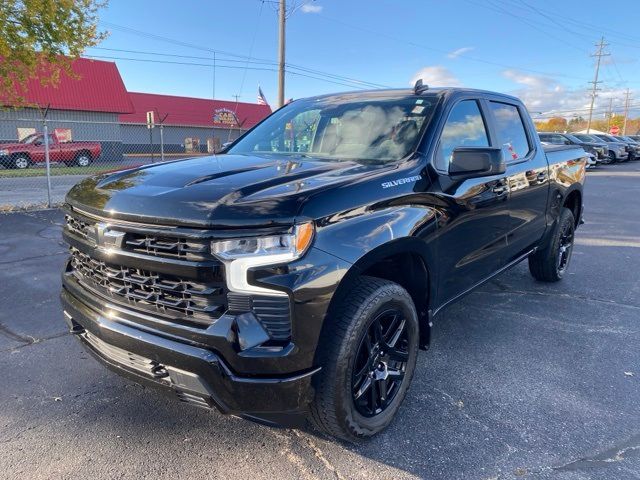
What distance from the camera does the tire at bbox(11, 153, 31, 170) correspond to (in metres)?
21.2

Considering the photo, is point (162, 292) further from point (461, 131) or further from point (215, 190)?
point (461, 131)

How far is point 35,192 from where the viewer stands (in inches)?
502

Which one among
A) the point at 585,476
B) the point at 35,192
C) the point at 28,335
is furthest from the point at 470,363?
the point at 35,192

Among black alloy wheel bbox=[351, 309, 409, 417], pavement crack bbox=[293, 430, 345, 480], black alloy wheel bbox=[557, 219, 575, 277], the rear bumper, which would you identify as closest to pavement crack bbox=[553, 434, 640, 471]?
black alloy wheel bbox=[351, 309, 409, 417]

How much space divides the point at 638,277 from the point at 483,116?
3.56 meters

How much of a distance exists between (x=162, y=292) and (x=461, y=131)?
236 cm

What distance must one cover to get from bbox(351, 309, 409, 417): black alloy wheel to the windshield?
1021 millimetres

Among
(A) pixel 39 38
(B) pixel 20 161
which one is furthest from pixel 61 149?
(A) pixel 39 38

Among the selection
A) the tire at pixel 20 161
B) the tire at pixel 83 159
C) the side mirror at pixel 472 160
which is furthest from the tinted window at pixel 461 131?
the tire at pixel 83 159

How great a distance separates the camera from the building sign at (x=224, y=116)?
126 feet

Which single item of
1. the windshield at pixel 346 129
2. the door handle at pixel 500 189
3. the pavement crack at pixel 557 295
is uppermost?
the windshield at pixel 346 129

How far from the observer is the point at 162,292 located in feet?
7.34

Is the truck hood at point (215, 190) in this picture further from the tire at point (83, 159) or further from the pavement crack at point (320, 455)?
the tire at point (83, 159)

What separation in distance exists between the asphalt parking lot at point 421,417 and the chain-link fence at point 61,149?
4320mm
